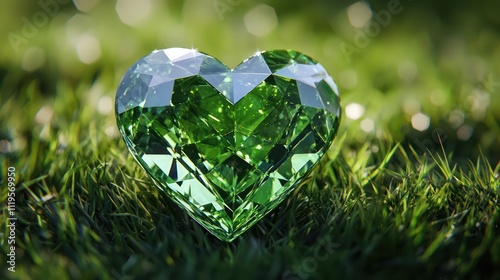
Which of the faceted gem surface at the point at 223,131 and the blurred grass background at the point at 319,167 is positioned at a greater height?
the faceted gem surface at the point at 223,131

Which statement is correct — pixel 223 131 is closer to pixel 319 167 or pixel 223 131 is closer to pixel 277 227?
pixel 277 227

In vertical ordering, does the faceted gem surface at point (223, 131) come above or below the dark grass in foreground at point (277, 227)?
above

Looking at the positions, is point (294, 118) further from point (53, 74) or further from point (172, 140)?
point (53, 74)

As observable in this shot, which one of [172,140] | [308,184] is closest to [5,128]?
[172,140]

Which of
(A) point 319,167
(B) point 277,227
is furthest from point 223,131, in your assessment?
(A) point 319,167

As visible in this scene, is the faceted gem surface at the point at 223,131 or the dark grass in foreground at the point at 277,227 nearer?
the dark grass in foreground at the point at 277,227
